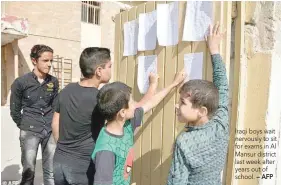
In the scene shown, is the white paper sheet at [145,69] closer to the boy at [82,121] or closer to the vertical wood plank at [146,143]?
the vertical wood plank at [146,143]

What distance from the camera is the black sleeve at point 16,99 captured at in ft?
11.3

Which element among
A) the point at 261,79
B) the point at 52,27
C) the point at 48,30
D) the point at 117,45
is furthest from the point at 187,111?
the point at 52,27

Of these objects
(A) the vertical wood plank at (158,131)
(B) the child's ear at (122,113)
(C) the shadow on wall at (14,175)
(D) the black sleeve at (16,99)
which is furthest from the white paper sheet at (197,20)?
(C) the shadow on wall at (14,175)

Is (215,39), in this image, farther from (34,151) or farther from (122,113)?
(34,151)

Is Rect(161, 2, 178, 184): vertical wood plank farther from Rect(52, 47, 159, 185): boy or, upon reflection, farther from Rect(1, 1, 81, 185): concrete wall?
Rect(1, 1, 81, 185): concrete wall

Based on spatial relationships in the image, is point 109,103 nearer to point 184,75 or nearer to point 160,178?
point 184,75

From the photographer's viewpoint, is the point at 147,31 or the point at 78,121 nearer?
the point at 78,121

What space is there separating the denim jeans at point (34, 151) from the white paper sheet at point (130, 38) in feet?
4.32

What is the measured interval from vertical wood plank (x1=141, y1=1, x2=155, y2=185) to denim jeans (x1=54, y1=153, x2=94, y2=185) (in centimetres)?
53

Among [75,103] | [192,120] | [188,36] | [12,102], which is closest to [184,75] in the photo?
[188,36]

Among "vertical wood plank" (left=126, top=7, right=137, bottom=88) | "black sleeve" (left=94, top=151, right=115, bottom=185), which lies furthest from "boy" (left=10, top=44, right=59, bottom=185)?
"black sleeve" (left=94, top=151, right=115, bottom=185)

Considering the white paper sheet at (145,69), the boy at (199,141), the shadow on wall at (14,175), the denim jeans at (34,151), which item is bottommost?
the shadow on wall at (14,175)

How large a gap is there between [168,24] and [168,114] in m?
0.62

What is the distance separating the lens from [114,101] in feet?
6.16
